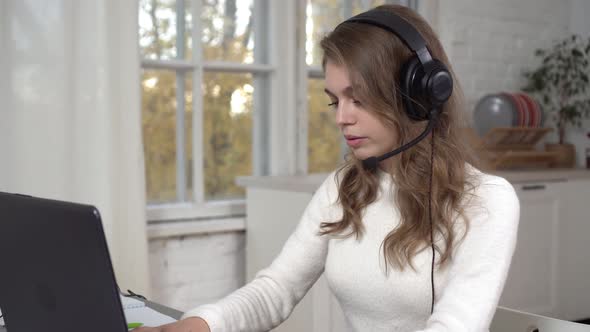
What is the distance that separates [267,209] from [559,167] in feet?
5.50

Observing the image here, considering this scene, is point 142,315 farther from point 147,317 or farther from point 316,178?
point 316,178

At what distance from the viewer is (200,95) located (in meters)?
2.63

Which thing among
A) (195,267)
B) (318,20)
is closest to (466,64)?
(318,20)

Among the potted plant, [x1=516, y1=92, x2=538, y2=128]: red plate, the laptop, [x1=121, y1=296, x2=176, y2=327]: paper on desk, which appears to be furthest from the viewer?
the potted plant

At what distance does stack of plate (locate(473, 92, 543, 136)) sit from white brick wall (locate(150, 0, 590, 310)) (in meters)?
0.12

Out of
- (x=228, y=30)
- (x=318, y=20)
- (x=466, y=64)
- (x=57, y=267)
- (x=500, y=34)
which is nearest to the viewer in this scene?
(x=57, y=267)

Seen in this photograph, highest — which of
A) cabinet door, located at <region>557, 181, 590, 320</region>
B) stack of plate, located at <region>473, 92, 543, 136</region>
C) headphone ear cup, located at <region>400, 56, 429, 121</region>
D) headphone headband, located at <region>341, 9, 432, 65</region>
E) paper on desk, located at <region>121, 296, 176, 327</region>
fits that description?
headphone headband, located at <region>341, 9, 432, 65</region>

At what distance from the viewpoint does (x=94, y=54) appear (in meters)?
2.18

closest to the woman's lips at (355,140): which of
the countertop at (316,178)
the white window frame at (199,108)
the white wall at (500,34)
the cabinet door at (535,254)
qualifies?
the countertop at (316,178)

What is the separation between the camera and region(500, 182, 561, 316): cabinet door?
9.74ft

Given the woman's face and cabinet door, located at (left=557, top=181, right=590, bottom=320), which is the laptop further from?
cabinet door, located at (left=557, top=181, right=590, bottom=320)

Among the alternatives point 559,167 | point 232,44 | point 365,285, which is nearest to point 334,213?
point 365,285

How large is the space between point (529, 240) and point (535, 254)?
0.09 m

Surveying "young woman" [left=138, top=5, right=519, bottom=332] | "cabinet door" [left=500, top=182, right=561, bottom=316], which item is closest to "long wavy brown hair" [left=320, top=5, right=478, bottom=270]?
"young woman" [left=138, top=5, right=519, bottom=332]
